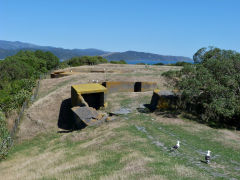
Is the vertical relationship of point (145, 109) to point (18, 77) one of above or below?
above

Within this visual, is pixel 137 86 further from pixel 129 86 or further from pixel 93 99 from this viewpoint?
pixel 93 99

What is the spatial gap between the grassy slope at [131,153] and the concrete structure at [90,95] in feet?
14.3

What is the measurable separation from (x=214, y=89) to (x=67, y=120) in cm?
1475

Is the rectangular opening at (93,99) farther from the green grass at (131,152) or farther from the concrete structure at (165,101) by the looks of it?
the concrete structure at (165,101)

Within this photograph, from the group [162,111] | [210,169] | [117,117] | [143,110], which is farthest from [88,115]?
[210,169]

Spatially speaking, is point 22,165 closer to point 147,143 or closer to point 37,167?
point 37,167

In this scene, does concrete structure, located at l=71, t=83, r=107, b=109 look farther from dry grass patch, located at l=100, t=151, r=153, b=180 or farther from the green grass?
dry grass patch, located at l=100, t=151, r=153, b=180

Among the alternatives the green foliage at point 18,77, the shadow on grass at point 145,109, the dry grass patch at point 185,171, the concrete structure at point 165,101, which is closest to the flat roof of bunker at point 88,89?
the shadow on grass at point 145,109

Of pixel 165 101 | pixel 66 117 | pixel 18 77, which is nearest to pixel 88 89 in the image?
pixel 66 117

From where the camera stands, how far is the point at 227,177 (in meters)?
10.2

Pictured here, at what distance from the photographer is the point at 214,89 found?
67.8 ft

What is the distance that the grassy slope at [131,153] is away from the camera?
35.1 feet

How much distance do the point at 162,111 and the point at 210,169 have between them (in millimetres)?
11996

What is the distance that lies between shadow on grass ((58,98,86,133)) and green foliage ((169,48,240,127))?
10.0 metres
